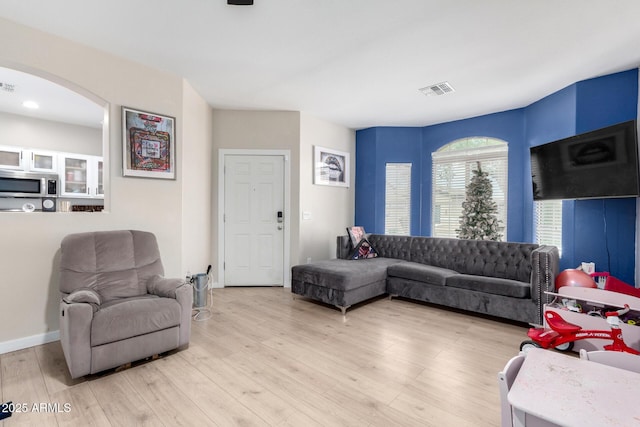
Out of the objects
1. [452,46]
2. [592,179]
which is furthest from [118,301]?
[592,179]

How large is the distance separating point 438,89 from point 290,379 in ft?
12.1

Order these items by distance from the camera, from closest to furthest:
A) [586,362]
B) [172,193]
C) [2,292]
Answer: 1. [586,362]
2. [2,292]
3. [172,193]

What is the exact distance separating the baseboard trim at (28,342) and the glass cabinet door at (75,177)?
3282 mm

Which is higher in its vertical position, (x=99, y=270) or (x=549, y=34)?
(x=549, y=34)

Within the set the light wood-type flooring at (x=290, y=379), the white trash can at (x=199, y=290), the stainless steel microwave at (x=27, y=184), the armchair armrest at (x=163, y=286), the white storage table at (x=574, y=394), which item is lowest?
the light wood-type flooring at (x=290, y=379)

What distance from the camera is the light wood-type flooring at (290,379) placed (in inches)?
70.6

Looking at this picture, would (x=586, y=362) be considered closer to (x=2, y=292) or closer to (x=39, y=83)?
(x=2, y=292)

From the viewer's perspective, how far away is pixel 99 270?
2643mm

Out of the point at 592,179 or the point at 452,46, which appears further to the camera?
the point at 592,179

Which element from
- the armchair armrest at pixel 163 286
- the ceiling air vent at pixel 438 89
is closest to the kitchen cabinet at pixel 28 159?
the armchair armrest at pixel 163 286

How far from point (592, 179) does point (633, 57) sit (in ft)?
4.09

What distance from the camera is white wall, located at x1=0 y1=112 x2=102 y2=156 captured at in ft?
15.6

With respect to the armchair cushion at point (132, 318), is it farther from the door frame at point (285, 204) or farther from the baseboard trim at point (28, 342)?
the door frame at point (285, 204)

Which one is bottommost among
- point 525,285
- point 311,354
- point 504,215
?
point 311,354
